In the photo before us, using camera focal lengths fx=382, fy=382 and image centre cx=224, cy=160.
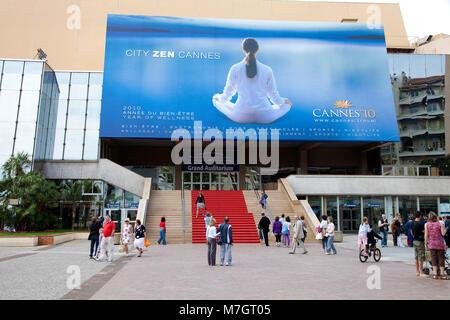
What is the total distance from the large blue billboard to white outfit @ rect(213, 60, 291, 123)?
0.08m

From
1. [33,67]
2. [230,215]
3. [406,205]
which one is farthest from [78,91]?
[406,205]

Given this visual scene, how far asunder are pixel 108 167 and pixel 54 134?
6.54 metres

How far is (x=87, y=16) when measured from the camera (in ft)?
131

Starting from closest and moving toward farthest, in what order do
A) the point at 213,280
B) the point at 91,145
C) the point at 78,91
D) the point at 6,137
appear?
the point at 213,280, the point at 6,137, the point at 91,145, the point at 78,91

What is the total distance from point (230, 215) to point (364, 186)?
11516mm

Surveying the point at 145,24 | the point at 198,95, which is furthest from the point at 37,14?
the point at 198,95

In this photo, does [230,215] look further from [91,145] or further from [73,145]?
[73,145]

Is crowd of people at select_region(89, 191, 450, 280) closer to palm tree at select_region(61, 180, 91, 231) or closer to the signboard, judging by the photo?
palm tree at select_region(61, 180, 91, 231)

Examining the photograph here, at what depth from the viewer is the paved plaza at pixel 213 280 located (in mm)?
7098

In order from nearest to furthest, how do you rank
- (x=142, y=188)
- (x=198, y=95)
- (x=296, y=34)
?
(x=142, y=188) → (x=198, y=95) → (x=296, y=34)

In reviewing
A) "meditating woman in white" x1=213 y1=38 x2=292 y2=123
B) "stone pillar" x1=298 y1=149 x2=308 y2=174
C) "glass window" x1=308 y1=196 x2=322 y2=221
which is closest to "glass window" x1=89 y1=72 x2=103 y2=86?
"meditating woman in white" x1=213 y1=38 x2=292 y2=123

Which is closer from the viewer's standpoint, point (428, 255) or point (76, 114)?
point (428, 255)

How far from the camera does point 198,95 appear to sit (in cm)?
3191

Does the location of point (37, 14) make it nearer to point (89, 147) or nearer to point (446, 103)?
point (89, 147)
